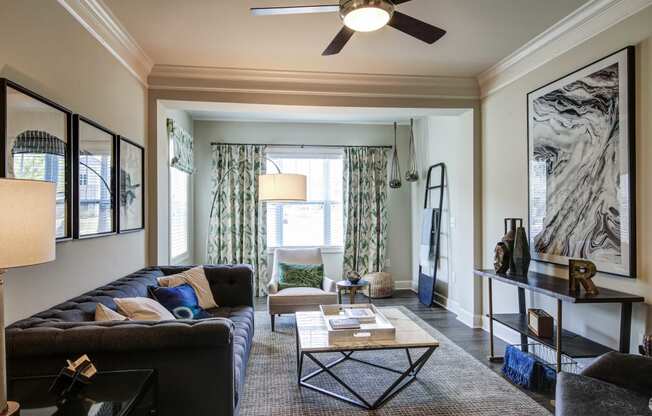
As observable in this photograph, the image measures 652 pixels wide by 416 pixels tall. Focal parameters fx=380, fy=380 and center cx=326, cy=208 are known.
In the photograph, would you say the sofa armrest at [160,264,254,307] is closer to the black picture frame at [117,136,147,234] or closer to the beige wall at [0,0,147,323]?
the black picture frame at [117,136,147,234]

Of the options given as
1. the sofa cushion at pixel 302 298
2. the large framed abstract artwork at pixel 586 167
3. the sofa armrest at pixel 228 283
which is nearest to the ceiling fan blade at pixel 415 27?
the large framed abstract artwork at pixel 586 167

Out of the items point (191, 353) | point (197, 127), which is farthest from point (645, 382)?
point (197, 127)

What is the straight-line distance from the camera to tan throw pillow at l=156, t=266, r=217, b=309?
3.17 metres

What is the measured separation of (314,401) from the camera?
2.64m

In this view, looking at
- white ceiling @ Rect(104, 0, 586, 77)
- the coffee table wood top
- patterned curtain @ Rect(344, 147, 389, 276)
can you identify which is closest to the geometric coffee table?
the coffee table wood top

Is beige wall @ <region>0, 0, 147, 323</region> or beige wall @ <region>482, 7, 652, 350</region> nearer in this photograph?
beige wall @ <region>0, 0, 147, 323</region>

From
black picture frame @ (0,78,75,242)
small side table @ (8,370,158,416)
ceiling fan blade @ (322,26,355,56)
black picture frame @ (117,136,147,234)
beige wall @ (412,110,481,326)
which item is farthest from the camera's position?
beige wall @ (412,110,481,326)

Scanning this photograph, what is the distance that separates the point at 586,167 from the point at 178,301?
126 inches

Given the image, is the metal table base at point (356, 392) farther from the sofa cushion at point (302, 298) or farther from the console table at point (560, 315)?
the sofa cushion at point (302, 298)

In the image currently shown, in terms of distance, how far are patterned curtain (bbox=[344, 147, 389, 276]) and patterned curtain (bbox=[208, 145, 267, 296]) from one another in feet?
4.47

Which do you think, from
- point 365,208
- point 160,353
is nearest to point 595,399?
point 160,353

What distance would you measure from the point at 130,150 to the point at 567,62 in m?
3.72

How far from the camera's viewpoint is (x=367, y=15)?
1994 millimetres

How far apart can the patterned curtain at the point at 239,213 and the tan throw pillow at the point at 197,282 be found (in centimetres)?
229
